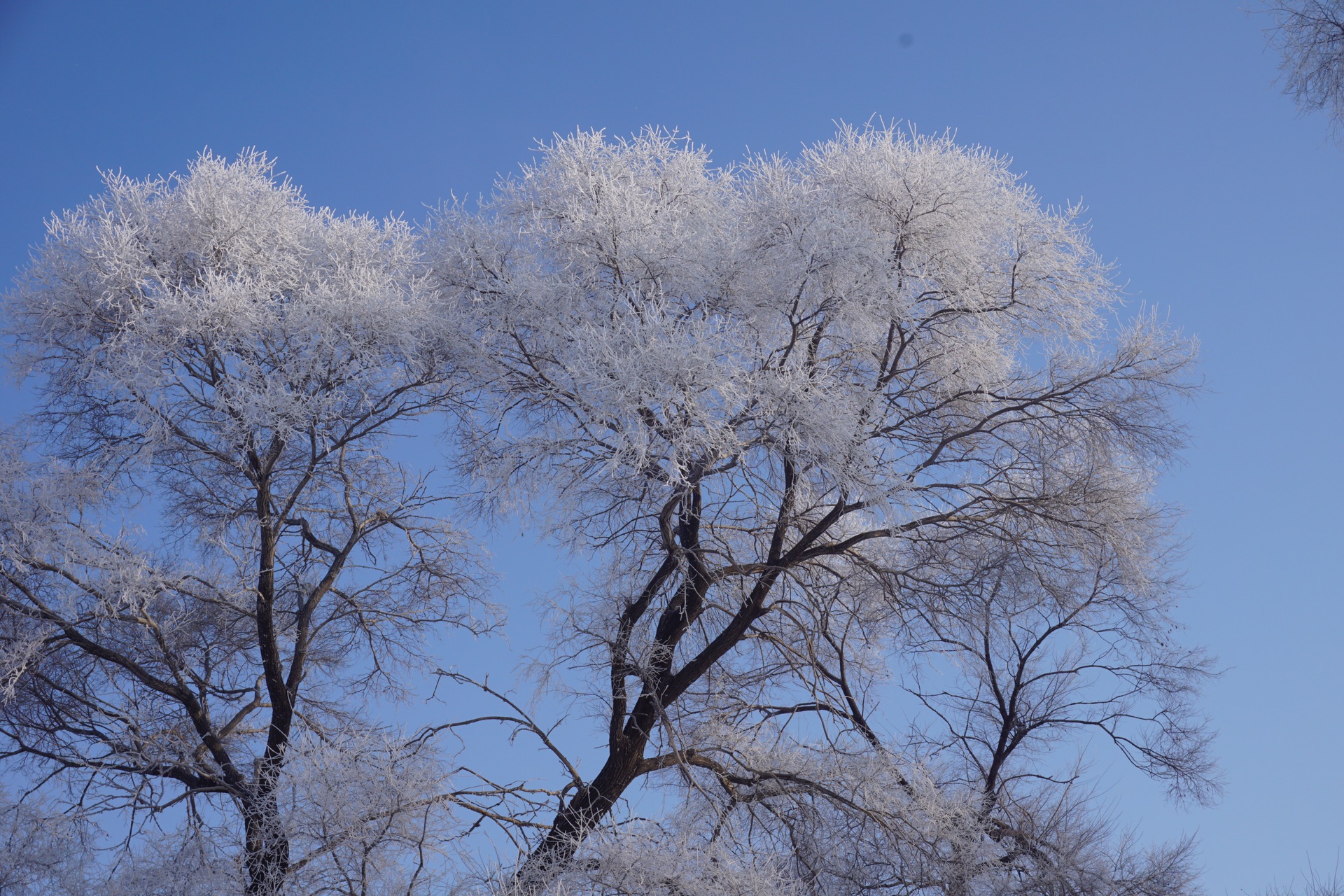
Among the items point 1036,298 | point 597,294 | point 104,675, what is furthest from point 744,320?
point 104,675

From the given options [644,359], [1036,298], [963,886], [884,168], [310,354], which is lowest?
[963,886]

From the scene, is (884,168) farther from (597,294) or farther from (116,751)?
(116,751)

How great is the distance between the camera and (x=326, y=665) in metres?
13.2

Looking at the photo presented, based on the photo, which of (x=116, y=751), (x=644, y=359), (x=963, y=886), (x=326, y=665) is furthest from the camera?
(x=326, y=665)

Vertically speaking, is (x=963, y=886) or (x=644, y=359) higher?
(x=644, y=359)

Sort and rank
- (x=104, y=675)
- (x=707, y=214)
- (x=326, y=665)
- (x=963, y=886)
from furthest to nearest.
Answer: (x=326, y=665), (x=104, y=675), (x=707, y=214), (x=963, y=886)

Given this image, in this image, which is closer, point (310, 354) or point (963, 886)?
point (963, 886)

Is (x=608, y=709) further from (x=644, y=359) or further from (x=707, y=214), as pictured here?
(x=707, y=214)

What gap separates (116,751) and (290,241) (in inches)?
200

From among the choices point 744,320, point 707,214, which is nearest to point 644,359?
point 744,320

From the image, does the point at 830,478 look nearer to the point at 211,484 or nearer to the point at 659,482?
the point at 659,482

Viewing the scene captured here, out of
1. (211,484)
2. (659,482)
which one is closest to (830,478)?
(659,482)

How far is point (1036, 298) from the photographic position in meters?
10.6

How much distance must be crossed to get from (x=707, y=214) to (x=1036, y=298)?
3.13 metres
